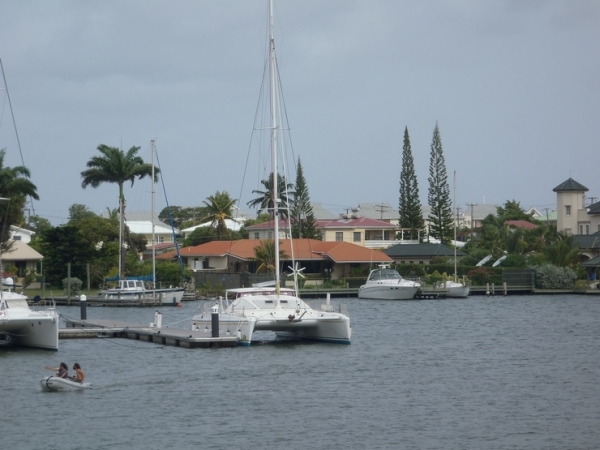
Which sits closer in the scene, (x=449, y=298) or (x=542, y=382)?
(x=542, y=382)

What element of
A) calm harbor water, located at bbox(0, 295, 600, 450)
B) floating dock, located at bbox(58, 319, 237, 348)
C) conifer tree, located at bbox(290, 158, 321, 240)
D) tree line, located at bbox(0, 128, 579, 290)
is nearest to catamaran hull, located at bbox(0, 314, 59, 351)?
calm harbor water, located at bbox(0, 295, 600, 450)

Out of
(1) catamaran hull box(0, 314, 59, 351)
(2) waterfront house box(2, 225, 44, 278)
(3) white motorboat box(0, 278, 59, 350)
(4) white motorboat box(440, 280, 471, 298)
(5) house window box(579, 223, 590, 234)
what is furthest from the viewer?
(5) house window box(579, 223, 590, 234)

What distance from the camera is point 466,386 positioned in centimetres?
3841

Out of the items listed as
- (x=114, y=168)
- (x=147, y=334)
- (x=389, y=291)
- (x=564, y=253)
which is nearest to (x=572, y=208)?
(x=564, y=253)

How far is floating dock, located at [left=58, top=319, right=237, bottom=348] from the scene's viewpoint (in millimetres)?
46719

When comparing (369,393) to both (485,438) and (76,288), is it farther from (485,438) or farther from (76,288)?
(76,288)

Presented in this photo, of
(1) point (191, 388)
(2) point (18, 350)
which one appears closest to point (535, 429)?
(1) point (191, 388)

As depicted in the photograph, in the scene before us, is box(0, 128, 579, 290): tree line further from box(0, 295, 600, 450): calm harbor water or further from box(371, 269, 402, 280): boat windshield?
box(0, 295, 600, 450): calm harbor water

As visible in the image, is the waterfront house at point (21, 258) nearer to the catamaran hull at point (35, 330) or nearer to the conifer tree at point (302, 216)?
the conifer tree at point (302, 216)

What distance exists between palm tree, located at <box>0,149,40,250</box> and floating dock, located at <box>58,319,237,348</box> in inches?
1340

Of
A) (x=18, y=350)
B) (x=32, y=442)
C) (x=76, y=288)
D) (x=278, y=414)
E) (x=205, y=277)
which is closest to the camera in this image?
(x=32, y=442)

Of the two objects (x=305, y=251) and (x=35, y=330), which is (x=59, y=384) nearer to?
(x=35, y=330)

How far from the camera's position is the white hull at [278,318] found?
46.2 m

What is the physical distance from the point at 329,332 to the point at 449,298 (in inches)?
1781
